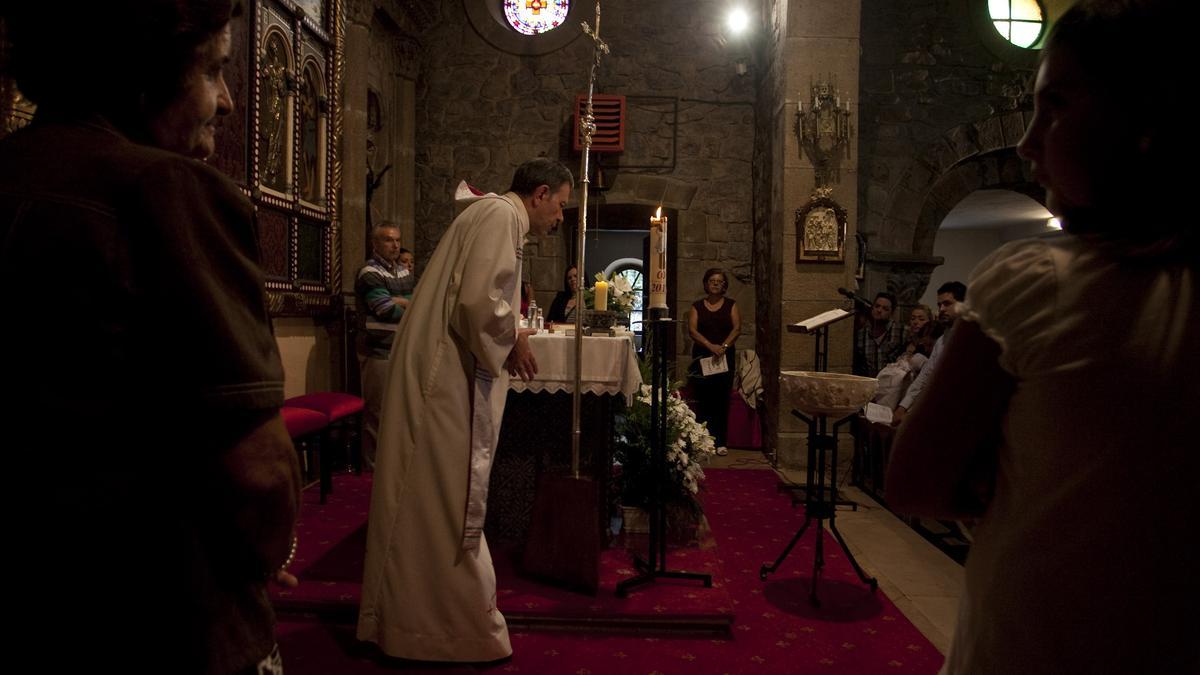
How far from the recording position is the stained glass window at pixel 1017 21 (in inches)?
336

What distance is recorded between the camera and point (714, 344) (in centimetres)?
722

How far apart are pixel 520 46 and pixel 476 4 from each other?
673 millimetres

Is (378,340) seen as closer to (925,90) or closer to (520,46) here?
(520,46)

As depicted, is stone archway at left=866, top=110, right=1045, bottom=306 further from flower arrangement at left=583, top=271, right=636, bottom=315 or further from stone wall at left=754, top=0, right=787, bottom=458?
flower arrangement at left=583, top=271, right=636, bottom=315

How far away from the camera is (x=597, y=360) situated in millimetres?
3559

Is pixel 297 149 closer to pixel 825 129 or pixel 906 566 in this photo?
pixel 825 129

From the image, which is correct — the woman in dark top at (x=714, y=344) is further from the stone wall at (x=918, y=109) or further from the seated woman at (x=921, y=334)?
the stone wall at (x=918, y=109)

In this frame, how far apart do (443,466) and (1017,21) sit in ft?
28.8

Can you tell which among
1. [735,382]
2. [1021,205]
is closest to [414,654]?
[735,382]

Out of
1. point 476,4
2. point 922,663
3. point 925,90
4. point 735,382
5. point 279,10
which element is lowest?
point 922,663

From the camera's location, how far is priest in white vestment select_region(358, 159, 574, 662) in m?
2.61

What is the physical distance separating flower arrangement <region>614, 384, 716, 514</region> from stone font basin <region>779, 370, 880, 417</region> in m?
0.88

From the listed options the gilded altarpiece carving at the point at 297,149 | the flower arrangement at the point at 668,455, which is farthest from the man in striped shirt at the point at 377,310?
the flower arrangement at the point at 668,455

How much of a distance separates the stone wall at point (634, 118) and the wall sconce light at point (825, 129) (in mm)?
1830
